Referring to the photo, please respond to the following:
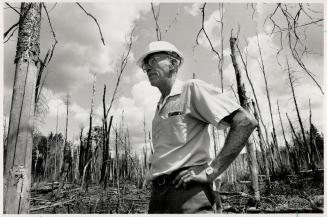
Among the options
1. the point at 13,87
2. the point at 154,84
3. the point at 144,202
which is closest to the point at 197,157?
the point at 154,84

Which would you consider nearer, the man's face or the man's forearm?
the man's forearm

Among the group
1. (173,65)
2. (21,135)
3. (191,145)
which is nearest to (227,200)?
(173,65)

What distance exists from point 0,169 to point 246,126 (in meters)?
1.50

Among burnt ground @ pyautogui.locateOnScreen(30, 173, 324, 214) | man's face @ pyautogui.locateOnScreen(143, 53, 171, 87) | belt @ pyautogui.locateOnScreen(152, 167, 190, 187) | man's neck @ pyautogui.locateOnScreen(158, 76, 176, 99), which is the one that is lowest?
burnt ground @ pyautogui.locateOnScreen(30, 173, 324, 214)

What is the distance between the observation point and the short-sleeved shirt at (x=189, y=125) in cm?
163

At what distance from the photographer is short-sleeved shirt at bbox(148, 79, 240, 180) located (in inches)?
64.1

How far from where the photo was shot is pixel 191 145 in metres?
1.68

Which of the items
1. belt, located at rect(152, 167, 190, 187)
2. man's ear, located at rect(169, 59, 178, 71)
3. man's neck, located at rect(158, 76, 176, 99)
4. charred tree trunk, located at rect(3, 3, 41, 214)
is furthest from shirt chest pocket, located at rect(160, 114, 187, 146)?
charred tree trunk, located at rect(3, 3, 41, 214)

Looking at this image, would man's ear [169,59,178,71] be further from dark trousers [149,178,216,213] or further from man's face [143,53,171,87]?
dark trousers [149,178,216,213]

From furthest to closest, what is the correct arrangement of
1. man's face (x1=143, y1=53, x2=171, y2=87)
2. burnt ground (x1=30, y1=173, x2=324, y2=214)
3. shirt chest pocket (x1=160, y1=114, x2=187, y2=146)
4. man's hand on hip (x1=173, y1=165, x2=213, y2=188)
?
burnt ground (x1=30, y1=173, x2=324, y2=214)
man's face (x1=143, y1=53, x2=171, y2=87)
shirt chest pocket (x1=160, y1=114, x2=187, y2=146)
man's hand on hip (x1=173, y1=165, x2=213, y2=188)

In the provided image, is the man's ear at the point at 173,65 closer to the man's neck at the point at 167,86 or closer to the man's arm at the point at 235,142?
the man's neck at the point at 167,86

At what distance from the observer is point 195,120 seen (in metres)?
1.74

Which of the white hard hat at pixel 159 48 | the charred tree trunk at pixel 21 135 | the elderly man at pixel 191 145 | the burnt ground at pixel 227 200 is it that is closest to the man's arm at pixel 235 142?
the elderly man at pixel 191 145

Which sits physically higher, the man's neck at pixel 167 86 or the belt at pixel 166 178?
the man's neck at pixel 167 86
